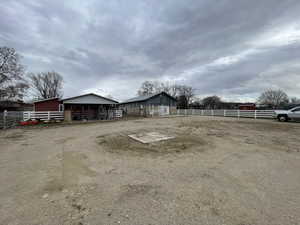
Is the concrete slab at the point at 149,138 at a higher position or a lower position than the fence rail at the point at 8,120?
lower

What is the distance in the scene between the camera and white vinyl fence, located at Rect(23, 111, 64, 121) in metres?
13.5

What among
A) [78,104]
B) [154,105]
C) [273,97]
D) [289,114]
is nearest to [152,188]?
[289,114]

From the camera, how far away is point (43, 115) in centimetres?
1432

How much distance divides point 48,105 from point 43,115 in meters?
3.66

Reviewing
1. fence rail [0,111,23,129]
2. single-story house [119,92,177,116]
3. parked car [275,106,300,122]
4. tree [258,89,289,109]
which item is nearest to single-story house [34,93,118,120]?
fence rail [0,111,23,129]

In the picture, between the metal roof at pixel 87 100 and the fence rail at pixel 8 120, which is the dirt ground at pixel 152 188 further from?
the metal roof at pixel 87 100

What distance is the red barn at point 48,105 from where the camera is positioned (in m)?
16.9

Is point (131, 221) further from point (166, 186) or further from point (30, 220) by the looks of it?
point (30, 220)

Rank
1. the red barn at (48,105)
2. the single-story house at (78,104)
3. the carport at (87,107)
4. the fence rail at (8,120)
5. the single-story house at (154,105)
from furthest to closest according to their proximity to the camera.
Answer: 1. the single-story house at (154,105)
2. the red barn at (48,105)
3. the single-story house at (78,104)
4. the carport at (87,107)
5. the fence rail at (8,120)

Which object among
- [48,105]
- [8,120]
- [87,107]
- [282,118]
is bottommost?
[8,120]

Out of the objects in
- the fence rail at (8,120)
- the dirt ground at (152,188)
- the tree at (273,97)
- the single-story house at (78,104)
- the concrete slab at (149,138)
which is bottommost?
the dirt ground at (152,188)

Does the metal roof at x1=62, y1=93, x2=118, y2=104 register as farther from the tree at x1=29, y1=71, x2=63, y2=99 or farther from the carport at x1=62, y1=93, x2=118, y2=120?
the tree at x1=29, y1=71, x2=63, y2=99

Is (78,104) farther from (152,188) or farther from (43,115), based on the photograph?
(152,188)

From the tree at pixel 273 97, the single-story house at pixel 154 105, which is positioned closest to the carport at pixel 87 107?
the single-story house at pixel 154 105
